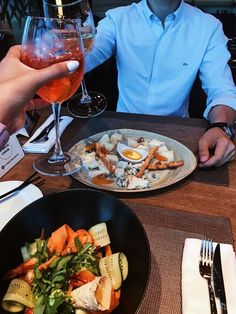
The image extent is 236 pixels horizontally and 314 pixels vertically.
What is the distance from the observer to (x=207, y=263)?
0.62 metres

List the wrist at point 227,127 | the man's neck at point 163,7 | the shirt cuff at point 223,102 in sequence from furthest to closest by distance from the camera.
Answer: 1. the man's neck at point 163,7
2. the shirt cuff at point 223,102
3. the wrist at point 227,127

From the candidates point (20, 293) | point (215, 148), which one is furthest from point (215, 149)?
point (20, 293)

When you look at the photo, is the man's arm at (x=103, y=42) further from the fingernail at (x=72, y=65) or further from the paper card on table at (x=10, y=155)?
the fingernail at (x=72, y=65)

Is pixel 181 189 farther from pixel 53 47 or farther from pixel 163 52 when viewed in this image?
pixel 163 52

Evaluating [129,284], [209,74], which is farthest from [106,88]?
[129,284]

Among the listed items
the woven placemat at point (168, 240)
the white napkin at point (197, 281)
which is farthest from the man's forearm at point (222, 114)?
the white napkin at point (197, 281)

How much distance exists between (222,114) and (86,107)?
561mm

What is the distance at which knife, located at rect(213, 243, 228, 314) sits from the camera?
21.5 inches

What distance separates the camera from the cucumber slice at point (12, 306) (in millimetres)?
498

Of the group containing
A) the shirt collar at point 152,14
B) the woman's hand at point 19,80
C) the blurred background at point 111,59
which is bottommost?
the blurred background at point 111,59

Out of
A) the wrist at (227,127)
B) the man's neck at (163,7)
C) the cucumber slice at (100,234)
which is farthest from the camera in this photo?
the man's neck at (163,7)

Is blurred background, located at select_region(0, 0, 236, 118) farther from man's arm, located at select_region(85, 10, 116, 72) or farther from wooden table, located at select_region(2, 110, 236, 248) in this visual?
wooden table, located at select_region(2, 110, 236, 248)

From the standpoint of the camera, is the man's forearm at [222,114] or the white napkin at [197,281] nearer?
the white napkin at [197,281]

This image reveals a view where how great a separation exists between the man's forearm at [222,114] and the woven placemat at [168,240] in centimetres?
55
